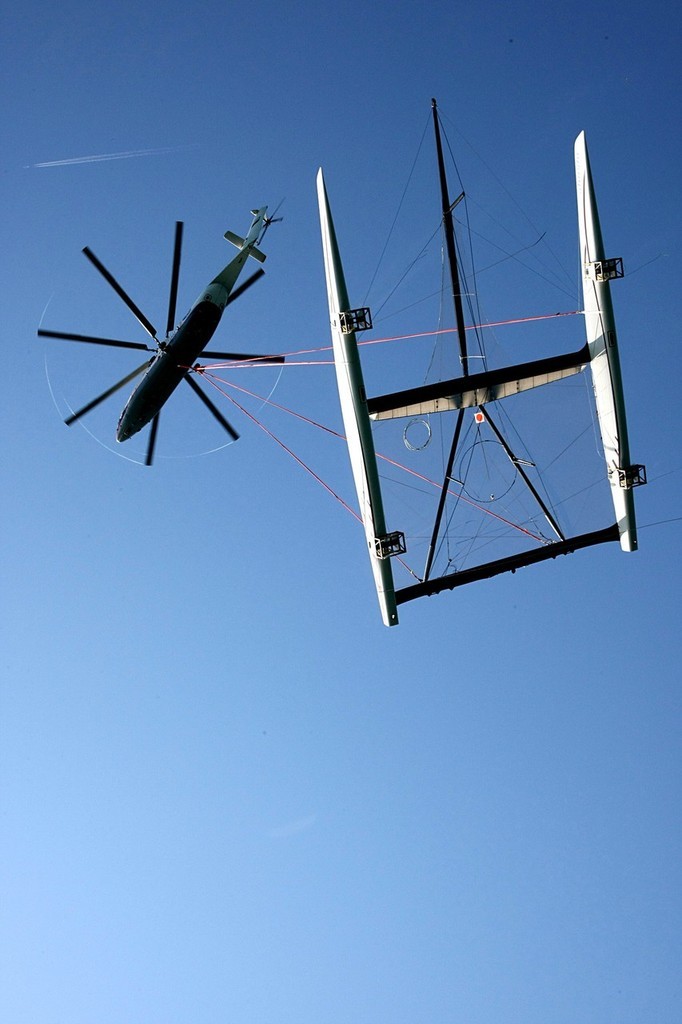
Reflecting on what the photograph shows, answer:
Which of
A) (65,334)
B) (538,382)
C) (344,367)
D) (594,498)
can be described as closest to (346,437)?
(344,367)

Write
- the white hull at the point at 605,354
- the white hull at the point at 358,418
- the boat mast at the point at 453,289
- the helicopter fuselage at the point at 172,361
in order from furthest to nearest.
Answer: the helicopter fuselage at the point at 172,361 → the boat mast at the point at 453,289 → the white hull at the point at 605,354 → the white hull at the point at 358,418

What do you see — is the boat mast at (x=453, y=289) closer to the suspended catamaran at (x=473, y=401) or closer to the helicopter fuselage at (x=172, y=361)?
the suspended catamaran at (x=473, y=401)

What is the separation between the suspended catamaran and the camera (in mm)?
12406

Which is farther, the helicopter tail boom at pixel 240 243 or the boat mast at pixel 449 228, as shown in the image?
the helicopter tail boom at pixel 240 243

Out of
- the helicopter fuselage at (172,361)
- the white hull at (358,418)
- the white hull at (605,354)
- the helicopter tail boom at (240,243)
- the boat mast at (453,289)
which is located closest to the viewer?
the white hull at (358,418)

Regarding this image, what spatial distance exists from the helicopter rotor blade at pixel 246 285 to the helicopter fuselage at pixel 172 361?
108mm

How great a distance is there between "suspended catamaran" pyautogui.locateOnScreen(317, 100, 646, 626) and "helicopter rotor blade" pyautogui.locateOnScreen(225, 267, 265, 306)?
4.53 m

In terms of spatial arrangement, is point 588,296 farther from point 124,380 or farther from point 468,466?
point 124,380

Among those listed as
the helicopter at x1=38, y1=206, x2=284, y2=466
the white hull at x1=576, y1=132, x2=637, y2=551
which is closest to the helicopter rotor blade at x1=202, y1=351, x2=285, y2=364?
the helicopter at x1=38, y1=206, x2=284, y2=466

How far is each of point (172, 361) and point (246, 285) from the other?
96.4 inches

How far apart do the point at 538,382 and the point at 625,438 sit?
1.63 m

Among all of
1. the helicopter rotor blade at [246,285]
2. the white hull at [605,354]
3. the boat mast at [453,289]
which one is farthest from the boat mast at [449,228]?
the helicopter rotor blade at [246,285]

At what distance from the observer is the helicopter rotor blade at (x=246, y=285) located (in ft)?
58.0

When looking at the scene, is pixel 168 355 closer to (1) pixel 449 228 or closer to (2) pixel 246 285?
(2) pixel 246 285
